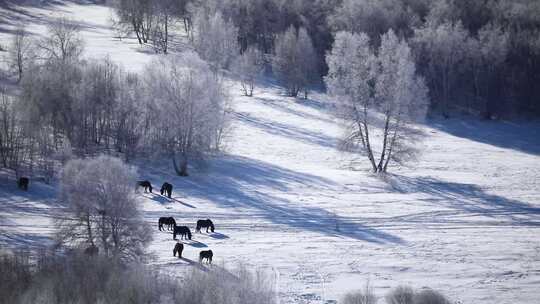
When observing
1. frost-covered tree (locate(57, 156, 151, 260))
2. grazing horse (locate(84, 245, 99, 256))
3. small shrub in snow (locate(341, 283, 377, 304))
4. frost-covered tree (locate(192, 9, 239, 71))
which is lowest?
small shrub in snow (locate(341, 283, 377, 304))

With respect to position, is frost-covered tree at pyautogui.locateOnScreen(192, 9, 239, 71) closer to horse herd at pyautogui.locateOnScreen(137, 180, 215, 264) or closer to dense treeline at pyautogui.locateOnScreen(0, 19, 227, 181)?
dense treeline at pyautogui.locateOnScreen(0, 19, 227, 181)

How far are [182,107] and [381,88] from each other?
1289 cm

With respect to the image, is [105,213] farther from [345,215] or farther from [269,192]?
[345,215]

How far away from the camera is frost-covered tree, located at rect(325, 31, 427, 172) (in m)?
40.5

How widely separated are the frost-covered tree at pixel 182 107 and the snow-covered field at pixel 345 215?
5.49ft

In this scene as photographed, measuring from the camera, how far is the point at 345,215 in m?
32.9

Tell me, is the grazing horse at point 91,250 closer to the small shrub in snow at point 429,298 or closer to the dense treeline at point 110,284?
the dense treeline at point 110,284

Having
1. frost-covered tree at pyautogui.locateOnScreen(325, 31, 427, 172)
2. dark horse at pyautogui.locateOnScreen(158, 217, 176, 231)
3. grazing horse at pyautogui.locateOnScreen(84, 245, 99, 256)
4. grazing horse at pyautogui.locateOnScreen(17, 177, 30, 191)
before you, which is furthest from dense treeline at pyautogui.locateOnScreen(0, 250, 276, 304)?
frost-covered tree at pyautogui.locateOnScreen(325, 31, 427, 172)

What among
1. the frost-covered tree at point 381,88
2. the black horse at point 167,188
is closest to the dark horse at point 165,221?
the black horse at point 167,188

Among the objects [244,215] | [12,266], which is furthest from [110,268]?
[244,215]

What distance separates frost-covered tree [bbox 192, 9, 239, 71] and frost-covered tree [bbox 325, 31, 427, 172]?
1744 cm

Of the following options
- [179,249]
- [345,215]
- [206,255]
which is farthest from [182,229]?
[345,215]

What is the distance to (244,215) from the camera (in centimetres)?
3175

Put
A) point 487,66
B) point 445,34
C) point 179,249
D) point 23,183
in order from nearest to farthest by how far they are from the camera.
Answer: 1. point 179,249
2. point 23,183
3. point 445,34
4. point 487,66
